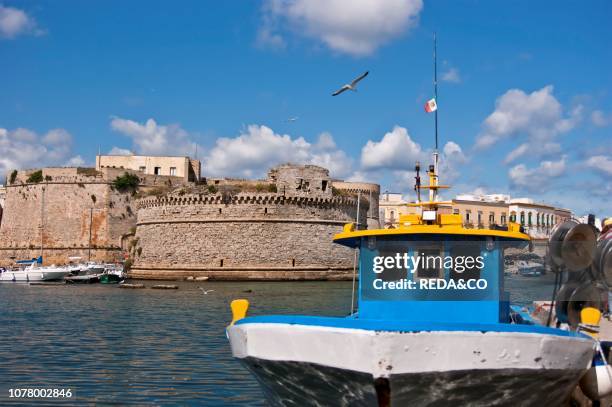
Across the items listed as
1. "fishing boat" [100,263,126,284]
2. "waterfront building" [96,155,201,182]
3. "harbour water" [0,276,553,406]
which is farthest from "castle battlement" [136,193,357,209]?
"waterfront building" [96,155,201,182]

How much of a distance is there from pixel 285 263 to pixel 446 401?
30395 mm

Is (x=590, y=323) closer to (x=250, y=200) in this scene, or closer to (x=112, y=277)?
(x=250, y=200)

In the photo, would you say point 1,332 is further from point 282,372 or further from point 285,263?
point 285,263

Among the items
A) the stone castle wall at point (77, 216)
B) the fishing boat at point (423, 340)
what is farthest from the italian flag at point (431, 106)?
the stone castle wall at point (77, 216)

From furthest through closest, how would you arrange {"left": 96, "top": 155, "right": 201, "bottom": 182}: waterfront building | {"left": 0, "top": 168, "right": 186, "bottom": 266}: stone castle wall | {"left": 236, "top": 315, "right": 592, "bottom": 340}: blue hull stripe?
1. {"left": 96, "top": 155, "right": 201, "bottom": 182}: waterfront building
2. {"left": 0, "top": 168, "right": 186, "bottom": 266}: stone castle wall
3. {"left": 236, "top": 315, "right": 592, "bottom": 340}: blue hull stripe

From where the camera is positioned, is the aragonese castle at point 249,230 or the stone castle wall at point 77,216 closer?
the aragonese castle at point 249,230

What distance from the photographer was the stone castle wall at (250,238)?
35531 mm

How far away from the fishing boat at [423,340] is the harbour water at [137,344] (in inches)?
27.2

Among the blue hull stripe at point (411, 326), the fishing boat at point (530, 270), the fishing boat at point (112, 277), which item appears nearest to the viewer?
the blue hull stripe at point (411, 326)

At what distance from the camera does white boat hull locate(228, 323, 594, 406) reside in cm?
498

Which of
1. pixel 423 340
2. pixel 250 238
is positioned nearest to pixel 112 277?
pixel 250 238

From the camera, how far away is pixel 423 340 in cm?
495

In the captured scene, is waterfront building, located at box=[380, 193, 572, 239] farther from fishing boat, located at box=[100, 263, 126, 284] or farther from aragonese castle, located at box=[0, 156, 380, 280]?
fishing boat, located at box=[100, 263, 126, 284]

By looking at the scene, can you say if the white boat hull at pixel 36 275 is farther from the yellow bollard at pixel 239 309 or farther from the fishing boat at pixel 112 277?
the yellow bollard at pixel 239 309
